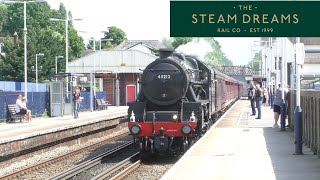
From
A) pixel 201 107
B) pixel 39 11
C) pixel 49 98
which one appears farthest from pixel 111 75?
pixel 39 11

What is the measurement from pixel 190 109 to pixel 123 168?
2720 mm

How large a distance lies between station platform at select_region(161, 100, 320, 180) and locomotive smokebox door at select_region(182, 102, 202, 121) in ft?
3.05

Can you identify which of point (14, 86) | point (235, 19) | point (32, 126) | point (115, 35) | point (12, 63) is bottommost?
point (32, 126)

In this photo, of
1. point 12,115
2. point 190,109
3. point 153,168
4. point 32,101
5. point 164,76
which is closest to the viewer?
point 153,168

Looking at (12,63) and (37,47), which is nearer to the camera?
(12,63)

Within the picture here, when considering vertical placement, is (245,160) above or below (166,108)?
below

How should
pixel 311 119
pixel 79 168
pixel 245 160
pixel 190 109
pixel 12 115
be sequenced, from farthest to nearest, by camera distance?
1. pixel 12 115
2. pixel 190 109
3. pixel 311 119
4. pixel 79 168
5. pixel 245 160

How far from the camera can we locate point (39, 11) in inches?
4737

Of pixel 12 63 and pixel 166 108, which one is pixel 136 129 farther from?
pixel 12 63

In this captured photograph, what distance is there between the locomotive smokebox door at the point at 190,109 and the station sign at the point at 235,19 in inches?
176

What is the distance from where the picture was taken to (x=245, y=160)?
1453 cm

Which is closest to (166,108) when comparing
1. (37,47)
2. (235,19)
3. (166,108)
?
(166,108)

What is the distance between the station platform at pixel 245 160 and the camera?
12.3 m

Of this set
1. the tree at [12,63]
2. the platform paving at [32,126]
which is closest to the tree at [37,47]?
the tree at [12,63]
